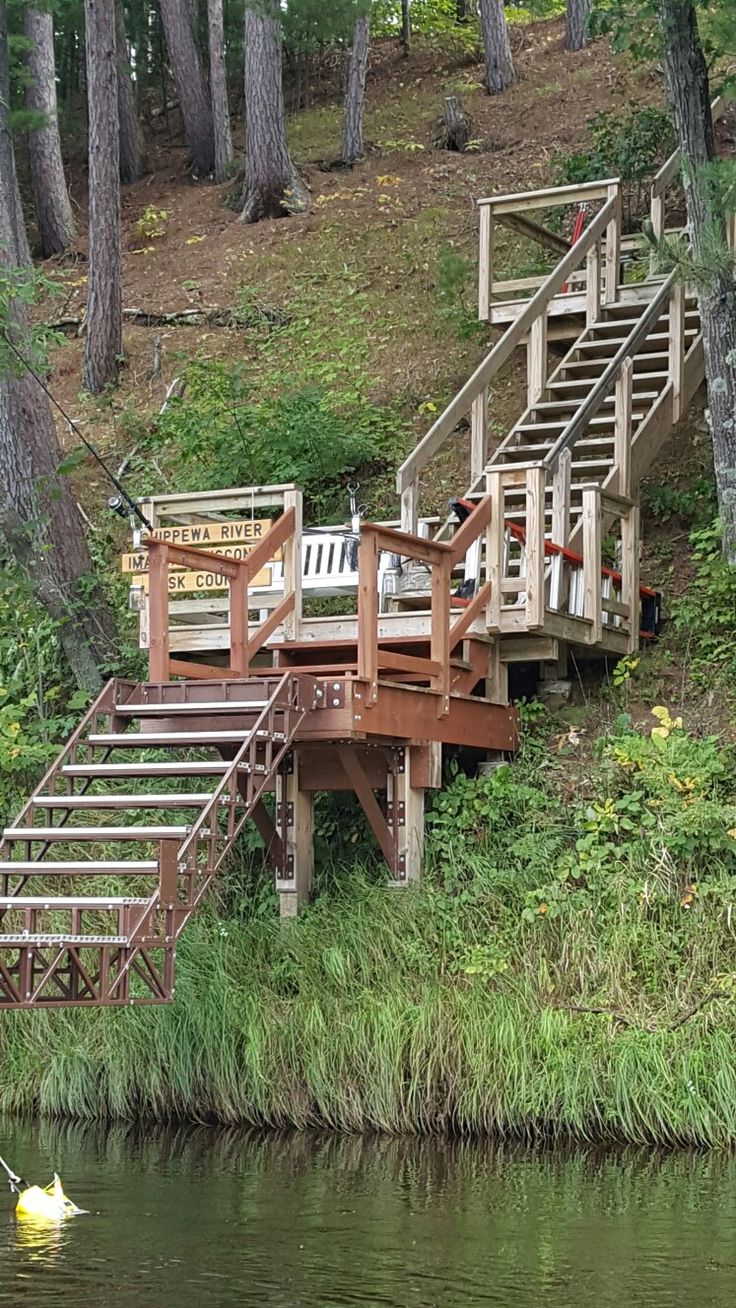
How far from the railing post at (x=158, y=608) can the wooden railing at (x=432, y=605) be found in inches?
49.6

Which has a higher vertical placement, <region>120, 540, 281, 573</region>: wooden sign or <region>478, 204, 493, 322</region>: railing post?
<region>478, 204, 493, 322</region>: railing post

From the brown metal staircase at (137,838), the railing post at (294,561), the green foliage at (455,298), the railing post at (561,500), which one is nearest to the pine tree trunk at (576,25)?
the green foliage at (455,298)

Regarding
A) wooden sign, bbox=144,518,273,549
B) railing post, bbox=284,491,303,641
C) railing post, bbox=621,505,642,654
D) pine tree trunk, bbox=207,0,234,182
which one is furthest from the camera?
pine tree trunk, bbox=207,0,234,182

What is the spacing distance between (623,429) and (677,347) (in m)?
1.34

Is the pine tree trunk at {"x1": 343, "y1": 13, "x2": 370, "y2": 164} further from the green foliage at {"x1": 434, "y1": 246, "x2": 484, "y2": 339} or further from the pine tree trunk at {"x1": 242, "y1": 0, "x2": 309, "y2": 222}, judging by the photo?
the green foliage at {"x1": 434, "y1": 246, "x2": 484, "y2": 339}

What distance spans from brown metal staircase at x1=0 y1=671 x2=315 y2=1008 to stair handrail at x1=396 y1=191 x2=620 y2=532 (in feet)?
8.94

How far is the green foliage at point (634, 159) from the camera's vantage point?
18.4 m

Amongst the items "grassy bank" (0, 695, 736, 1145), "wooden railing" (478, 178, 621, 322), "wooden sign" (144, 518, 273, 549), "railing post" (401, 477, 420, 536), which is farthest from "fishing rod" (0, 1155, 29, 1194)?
"wooden railing" (478, 178, 621, 322)

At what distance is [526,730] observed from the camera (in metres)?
12.6

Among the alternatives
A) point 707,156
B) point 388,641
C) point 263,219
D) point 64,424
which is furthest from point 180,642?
point 263,219

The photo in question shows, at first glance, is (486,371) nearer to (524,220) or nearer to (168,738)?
(524,220)

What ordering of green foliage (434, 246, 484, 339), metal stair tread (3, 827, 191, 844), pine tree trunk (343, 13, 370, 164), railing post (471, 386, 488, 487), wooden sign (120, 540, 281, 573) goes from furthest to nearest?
pine tree trunk (343, 13, 370, 164) → green foliage (434, 246, 484, 339) → railing post (471, 386, 488, 487) → wooden sign (120, 540, 281, 573) → metal stair tread (3, 827, 191, 844)

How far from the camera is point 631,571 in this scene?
42.5 feet

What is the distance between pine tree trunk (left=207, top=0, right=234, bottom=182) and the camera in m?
25.0
